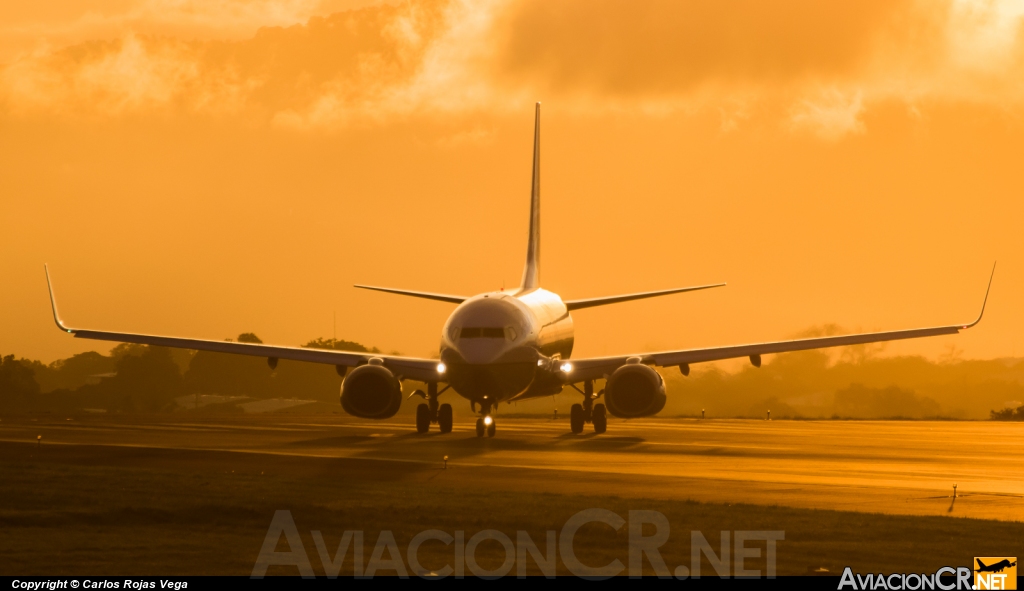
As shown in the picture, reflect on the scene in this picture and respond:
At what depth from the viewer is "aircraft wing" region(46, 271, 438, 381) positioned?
126 feet

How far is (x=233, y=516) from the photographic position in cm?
1659

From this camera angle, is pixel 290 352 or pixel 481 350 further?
pixel 290 352

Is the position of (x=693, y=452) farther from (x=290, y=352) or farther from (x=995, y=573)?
(x=995, y=573)

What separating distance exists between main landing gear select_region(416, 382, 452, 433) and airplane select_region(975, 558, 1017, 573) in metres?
26.7

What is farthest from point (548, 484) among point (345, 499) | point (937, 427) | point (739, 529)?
point (937, 427)

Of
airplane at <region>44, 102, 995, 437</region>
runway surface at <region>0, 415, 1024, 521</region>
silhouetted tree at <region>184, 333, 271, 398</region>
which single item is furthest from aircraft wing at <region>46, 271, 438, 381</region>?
silhouetted tree at <region>184, 333, 271, 398</region>

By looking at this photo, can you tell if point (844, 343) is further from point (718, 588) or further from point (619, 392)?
point (718, 588)

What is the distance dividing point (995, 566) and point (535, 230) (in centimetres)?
4096

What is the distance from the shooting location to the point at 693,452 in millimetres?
31406

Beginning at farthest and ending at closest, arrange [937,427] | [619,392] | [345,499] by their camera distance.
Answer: [937,427] < [619,392] < [345,499]

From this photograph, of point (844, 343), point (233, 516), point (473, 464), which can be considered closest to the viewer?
point (233, 516)

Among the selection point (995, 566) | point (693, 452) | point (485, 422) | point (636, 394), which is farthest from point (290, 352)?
point (995, 566)

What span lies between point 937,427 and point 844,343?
351 inches

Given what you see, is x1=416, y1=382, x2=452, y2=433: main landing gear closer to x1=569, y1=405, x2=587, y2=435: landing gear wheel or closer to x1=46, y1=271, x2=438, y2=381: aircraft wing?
x1=46, y1=271, x2=438, y2=381: aircraft wing
